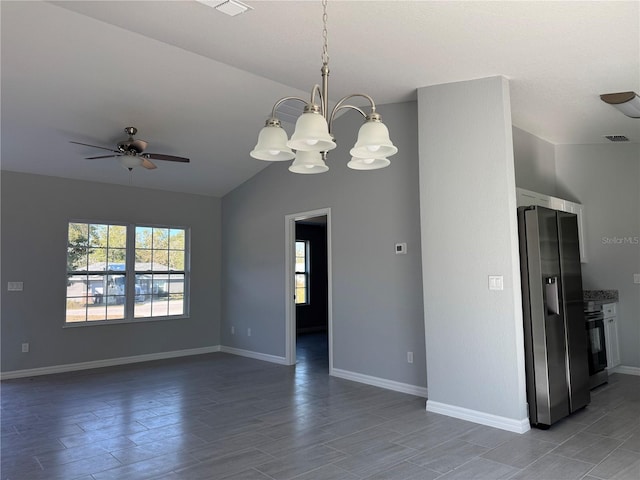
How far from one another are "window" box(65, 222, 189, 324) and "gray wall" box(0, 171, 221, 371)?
0.14 metres

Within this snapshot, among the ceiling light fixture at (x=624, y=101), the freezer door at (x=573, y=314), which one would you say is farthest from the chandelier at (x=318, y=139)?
the ceiling light fixture at (x=624, y=101)

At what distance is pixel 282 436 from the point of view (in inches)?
140

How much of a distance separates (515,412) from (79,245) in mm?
5957

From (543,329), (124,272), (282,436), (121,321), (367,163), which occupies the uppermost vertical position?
(367,163)

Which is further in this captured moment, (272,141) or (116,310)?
(116,310)

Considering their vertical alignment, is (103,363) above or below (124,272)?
below

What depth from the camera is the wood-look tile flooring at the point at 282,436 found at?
2.93m

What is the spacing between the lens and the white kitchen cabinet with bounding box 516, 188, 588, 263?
453 centimetres

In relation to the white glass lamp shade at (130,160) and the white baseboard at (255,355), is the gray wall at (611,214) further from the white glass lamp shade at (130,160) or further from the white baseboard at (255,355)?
the white glass lamp shade at (130,160)

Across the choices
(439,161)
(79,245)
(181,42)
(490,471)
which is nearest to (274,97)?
(181,42)

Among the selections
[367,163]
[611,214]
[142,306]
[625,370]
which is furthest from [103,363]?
[611,214]

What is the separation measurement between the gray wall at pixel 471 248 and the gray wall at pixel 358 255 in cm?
Result: 55

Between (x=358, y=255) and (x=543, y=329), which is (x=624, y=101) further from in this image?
(x=358, y=255)

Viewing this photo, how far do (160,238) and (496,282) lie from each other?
5.39m
